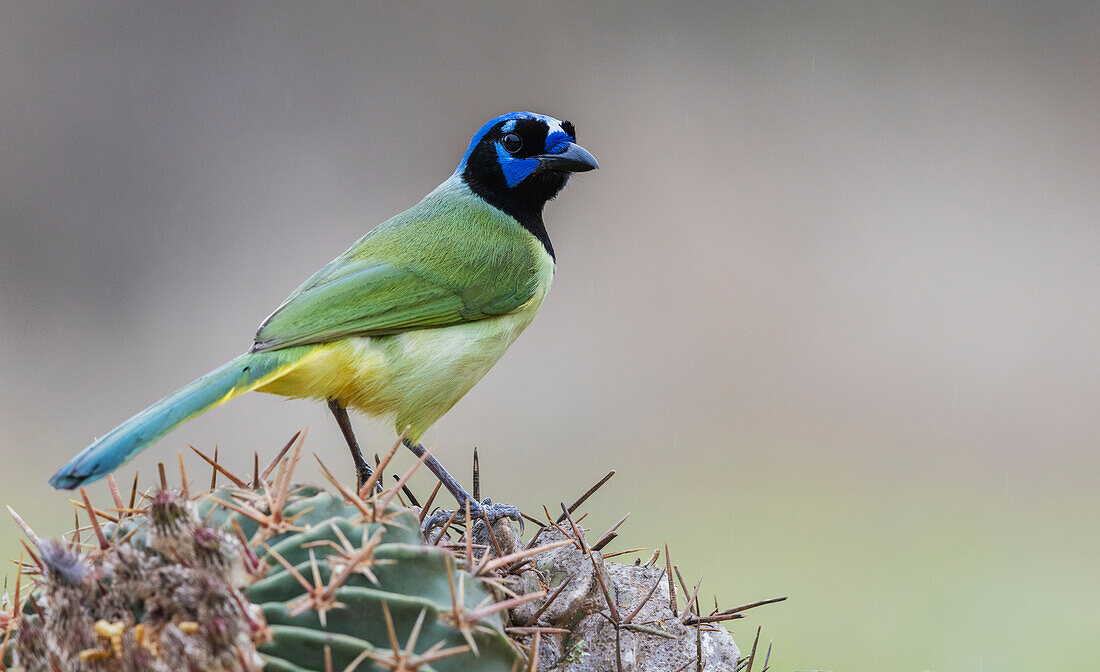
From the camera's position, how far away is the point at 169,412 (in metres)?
2.44

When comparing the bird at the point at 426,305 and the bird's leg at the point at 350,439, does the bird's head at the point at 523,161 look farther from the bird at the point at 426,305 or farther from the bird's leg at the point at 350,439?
the bird's leg at the point at 350,439

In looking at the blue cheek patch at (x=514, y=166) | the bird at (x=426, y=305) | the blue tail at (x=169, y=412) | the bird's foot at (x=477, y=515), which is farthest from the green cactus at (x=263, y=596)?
the blue cheek patch at (x=514, y=166)

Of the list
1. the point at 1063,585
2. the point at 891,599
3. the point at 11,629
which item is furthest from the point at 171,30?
the point at 11,629

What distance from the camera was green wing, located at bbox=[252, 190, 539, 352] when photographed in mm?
3215

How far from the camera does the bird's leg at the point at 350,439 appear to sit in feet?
10.3

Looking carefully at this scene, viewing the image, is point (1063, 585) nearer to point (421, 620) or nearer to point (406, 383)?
point (406, 383)

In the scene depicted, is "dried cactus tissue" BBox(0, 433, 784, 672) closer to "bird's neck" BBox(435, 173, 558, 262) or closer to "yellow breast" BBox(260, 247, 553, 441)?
"yellow breast" BBox(260, 247, 553, 441)

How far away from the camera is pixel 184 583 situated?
1528mm

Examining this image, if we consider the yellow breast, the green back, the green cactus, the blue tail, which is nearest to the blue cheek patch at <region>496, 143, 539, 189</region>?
the green back

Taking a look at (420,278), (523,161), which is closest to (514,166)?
(523,161)

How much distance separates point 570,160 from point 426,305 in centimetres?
79

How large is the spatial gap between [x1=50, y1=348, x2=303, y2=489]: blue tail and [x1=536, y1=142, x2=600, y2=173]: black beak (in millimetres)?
1268

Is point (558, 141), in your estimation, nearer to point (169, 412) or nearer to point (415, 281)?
point (415, 281)

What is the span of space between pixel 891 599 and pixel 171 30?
23.0 feet
